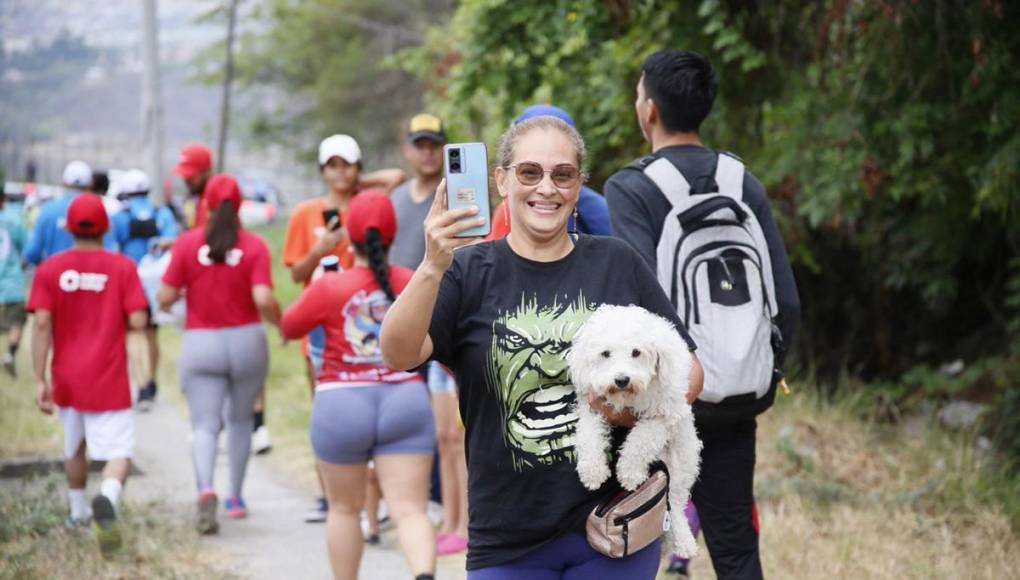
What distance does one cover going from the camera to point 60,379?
6848 millimetres

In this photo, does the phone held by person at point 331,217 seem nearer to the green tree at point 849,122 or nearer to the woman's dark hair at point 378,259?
the woman's dark hair at point 378,259

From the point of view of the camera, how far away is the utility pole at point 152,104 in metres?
18.9

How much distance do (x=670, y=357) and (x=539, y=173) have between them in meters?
0.58

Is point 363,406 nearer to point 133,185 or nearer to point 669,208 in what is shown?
point 669,208

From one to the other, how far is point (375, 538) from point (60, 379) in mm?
1947

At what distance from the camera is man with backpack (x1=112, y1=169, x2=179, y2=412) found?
36.8 ft

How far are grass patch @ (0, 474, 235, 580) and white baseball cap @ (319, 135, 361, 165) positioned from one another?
2.26 meters

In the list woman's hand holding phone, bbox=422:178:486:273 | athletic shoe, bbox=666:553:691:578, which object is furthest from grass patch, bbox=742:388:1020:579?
woman's hand holding phone, bbox=422:178:486:273

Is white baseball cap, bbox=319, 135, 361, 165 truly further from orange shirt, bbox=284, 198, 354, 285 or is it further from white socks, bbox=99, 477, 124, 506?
white socks, bbox=99, 477, 124, 506

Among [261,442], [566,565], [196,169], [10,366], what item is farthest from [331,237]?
[10,366]

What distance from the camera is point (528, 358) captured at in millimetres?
3137

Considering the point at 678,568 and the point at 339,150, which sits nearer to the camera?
the point at 678,568

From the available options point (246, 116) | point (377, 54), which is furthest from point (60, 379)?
point (246, 116)

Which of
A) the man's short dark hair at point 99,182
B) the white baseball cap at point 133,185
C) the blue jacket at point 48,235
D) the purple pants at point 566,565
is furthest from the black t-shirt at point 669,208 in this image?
the white baseball cap at point 133,185
